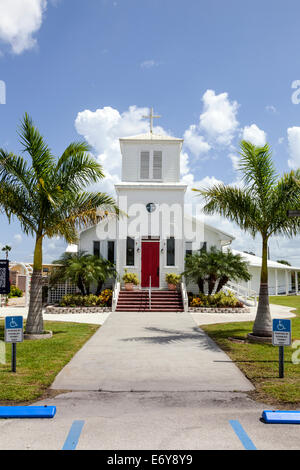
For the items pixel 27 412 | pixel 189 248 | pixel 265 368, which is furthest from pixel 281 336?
pixel 189 248

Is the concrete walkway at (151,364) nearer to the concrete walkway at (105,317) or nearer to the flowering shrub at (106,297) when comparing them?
the concrete walkway at (105,317)

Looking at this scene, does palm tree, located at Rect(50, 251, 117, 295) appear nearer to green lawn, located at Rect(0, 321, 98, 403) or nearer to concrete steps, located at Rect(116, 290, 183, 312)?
concrete steps, located at Rect(116, 290, 183, 312)

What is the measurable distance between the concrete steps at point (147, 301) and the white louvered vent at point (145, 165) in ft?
21.6

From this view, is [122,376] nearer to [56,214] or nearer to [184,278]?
[56,214]

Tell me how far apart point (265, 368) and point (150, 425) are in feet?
12.5

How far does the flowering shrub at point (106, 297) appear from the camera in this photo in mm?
19359

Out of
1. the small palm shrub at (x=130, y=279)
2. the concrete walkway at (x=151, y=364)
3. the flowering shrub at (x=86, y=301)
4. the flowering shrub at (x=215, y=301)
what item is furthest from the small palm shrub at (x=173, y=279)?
the concrete walkway at (x=151, y=364)

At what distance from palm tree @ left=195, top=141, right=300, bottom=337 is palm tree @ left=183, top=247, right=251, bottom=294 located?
7020 mm

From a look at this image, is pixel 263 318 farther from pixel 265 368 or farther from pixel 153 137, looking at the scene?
pixel 153 137

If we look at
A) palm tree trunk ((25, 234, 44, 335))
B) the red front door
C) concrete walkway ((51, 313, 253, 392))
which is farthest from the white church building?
palm tree trunk ((25, 234, 44, 335))

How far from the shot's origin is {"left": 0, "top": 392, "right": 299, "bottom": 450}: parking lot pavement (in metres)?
4.35

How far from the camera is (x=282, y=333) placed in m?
7.21

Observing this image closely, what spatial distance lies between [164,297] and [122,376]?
40.9ft

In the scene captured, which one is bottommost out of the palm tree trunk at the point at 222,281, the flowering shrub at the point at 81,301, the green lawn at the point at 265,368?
the green lawn at the point at 265,368
